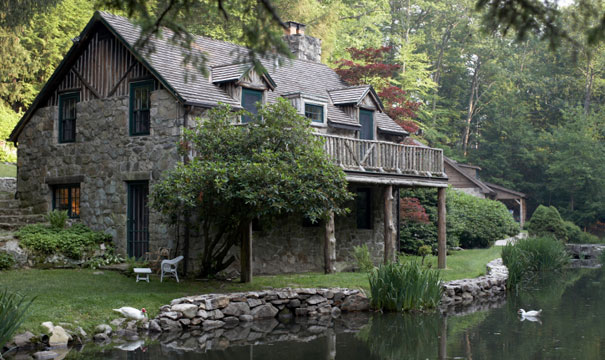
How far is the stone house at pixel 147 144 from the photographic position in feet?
62.5

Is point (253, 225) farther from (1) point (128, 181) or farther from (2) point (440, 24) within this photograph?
(2) point (440, 24)

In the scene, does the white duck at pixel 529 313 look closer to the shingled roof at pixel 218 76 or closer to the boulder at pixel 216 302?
the boulder at pixel 216 302

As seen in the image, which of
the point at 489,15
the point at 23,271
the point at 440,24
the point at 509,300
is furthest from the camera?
the point at 440,24

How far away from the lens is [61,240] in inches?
731

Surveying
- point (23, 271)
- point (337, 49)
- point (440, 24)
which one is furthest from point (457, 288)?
point (440, 24)

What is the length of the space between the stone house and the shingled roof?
2.1 inches

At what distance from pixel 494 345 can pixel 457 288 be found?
577cm

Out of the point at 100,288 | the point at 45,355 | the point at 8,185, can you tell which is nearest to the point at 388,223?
the point at 100,288

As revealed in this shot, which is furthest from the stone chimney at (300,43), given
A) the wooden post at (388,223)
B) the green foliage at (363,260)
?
the green foliage at (363,260)

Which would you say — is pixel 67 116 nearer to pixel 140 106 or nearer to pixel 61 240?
pixel 140 106

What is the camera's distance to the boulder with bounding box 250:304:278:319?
15.2 m

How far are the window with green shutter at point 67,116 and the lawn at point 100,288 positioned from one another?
17.3 ft

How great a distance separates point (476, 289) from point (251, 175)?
7538 millimetres

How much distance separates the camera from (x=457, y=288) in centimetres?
1823
